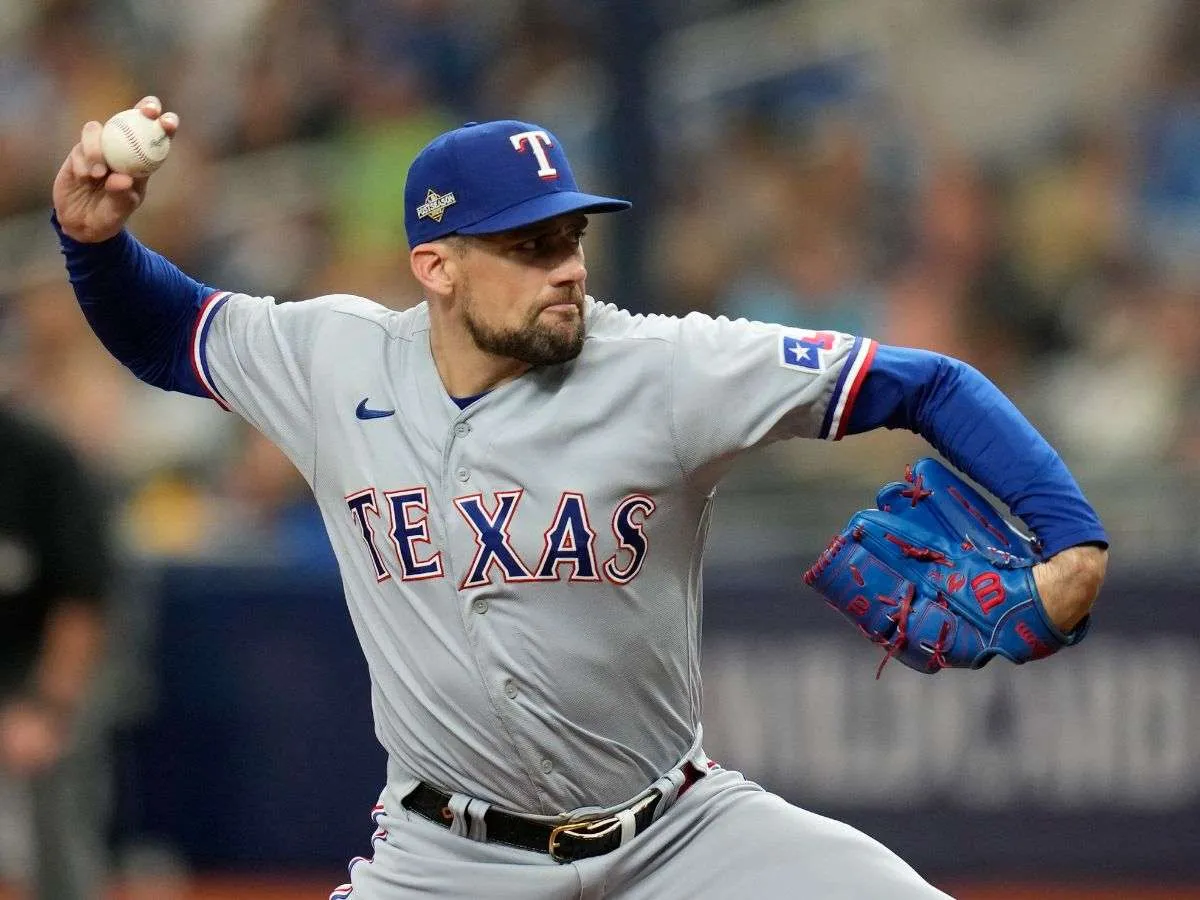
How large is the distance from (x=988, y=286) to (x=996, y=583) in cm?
456

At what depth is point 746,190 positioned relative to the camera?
848 centimetres

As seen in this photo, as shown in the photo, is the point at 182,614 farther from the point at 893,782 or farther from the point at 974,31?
the point at 974,31

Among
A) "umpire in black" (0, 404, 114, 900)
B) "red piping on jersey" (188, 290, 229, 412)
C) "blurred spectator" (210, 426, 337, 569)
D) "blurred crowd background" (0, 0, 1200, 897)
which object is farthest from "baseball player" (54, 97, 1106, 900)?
"blurred spectator" (210, 426, 337, 569)

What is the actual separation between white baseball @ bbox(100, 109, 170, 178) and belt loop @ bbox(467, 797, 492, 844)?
143 cm

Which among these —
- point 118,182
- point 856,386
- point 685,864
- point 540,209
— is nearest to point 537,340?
point 540,209

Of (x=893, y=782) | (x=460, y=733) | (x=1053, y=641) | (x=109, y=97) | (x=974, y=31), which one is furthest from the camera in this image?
(x=109, y=97)

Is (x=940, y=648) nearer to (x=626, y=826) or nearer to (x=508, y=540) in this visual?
(x=626, y=826)

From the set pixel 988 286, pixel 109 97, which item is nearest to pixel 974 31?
pixel 988 286

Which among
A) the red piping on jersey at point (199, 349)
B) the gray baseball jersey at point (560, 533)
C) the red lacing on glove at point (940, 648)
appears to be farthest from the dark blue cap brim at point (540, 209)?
the red lacing on glove at point (940, 648)

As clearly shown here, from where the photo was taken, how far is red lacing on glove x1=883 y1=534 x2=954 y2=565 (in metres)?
3.81

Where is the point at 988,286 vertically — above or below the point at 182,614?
above

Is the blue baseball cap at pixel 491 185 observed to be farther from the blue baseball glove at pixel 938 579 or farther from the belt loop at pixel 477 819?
the belt loop at pixel 477 819

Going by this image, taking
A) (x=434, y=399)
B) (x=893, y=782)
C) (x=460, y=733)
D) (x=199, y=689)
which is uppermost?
(x=434, y=399)

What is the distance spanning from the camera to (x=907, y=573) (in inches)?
151
